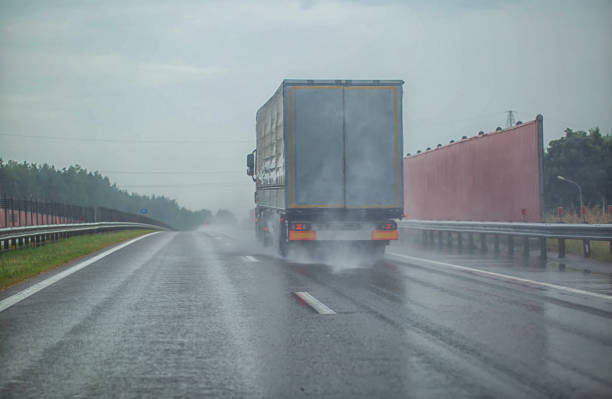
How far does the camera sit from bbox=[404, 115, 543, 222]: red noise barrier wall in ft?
53.1

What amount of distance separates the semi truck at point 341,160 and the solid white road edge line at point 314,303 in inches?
228

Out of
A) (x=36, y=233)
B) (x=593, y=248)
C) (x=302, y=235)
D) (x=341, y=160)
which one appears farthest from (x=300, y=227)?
(x=36, y=233)

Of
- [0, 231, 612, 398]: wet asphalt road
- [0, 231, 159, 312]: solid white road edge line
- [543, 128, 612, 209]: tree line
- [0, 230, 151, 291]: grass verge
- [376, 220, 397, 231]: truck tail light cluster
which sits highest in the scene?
[543, 128, 612, 209]: tree line

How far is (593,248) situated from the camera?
15.1 meters

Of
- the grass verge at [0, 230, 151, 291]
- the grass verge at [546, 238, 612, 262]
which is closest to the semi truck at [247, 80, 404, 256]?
the grass verge at [546, 238, 612, 262]

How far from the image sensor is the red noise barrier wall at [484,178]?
16.2 meters

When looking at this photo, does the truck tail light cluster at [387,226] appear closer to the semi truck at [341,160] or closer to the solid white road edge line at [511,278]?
the semi truck at [341,160]

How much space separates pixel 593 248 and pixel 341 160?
19.7ft

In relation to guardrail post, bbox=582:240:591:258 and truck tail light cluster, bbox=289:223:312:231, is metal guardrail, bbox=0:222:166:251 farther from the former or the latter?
guardrail post, bbox=582:240:591:258

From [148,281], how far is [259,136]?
1014 cm

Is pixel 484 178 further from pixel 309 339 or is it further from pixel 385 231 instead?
pixel 309 339

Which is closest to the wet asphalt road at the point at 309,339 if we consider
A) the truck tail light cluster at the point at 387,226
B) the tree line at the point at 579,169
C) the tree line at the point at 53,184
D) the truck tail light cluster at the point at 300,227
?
the truck tail light cluster at the point at 300,227

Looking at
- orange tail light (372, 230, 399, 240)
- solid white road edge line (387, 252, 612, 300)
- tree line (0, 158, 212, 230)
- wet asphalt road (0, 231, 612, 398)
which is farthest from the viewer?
tree line (0, 158, 212, 230)

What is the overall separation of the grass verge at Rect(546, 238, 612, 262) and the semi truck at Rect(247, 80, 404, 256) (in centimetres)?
427
